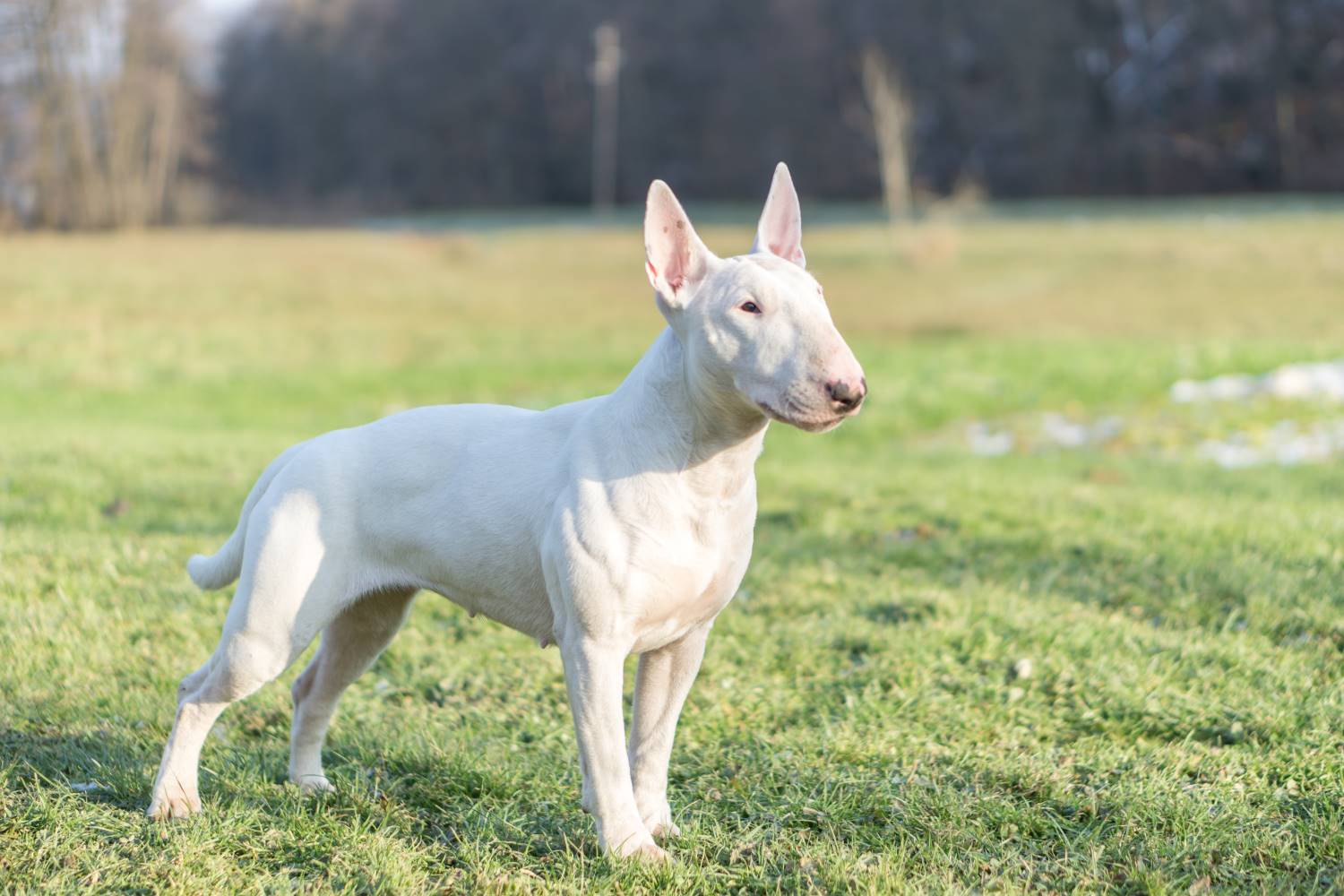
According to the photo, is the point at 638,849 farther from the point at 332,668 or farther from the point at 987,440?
the point at 987,440

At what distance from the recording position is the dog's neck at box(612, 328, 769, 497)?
10.9 ft

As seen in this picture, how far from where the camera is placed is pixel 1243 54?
177 ft

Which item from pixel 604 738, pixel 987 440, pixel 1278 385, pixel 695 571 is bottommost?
pixel 987 440

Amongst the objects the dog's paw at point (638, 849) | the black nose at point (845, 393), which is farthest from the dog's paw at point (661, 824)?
the black nose at point (845, 393)

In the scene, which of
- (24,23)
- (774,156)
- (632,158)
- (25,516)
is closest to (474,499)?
(25,516)

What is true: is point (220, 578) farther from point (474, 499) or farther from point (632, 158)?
point (632, 158)

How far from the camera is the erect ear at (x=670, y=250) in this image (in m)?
3.22

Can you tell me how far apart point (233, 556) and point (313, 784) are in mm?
765

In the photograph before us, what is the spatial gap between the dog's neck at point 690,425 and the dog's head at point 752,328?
4cm

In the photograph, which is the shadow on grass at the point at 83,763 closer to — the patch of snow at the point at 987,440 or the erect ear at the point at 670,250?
the erect ear at the point at 670,250

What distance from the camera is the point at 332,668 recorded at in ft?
13.2

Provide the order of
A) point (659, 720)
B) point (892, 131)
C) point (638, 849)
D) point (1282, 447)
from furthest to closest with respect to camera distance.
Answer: point (892, 131) → point (1282, 447) → point (659, 720) → point (638, 849)

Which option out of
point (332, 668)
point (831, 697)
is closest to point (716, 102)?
point (831, 697)

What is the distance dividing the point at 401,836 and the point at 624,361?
1530 centimetres
